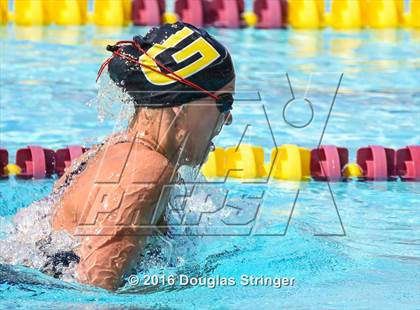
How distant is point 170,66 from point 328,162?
2.36m

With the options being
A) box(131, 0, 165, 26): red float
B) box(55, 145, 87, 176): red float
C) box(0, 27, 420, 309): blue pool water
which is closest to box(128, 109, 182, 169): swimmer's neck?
box(0, 27, 420, 309): blue pool water

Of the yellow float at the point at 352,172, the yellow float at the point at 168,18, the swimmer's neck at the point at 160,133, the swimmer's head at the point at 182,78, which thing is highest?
the swimmer's head at the point at 182,78

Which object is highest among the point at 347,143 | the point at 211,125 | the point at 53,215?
the point at 211,125

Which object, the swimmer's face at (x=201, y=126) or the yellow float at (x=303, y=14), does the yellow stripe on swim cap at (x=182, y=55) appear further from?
the yellow float at (x=303, y=14)

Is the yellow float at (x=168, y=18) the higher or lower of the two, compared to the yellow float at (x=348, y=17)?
higher

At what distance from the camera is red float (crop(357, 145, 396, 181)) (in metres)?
5.47

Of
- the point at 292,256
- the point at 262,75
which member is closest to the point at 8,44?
the point at 262,75

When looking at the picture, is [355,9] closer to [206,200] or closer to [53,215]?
[206,200]

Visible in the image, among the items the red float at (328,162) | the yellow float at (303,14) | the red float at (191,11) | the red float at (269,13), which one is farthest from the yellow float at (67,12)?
the red float at (328,162)

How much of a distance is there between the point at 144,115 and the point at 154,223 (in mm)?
357

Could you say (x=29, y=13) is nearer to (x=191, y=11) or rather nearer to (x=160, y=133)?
(x=191, y=11)

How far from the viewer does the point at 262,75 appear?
7.24m

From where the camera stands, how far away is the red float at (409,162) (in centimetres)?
550

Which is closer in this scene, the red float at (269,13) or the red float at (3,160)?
A: the red float at (3,160)
